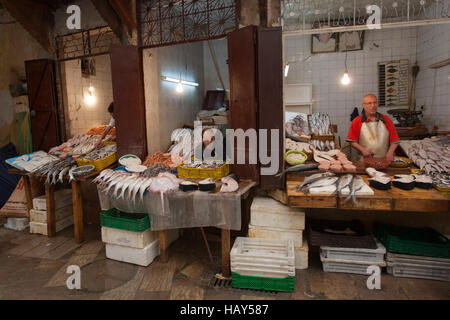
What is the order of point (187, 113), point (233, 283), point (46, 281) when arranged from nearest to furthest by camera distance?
point (233, 283), point (46, 281), point (187, 113)

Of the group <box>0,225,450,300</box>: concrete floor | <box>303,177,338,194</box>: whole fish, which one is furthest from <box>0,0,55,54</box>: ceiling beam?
<box>303,177,338,194</box>: whole fish

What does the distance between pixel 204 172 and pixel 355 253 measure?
2.31m

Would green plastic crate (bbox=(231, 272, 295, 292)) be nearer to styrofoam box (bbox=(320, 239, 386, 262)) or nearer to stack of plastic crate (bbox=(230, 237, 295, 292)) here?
stack of plastic crate (bbox=(230, 237, 295, 292))

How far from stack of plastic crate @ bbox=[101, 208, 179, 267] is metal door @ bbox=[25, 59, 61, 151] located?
138 inches

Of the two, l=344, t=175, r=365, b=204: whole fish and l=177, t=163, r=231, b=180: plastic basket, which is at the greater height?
l=177, t=163, r=231, b=180: plastic basket

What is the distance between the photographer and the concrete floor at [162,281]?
354 centimetres

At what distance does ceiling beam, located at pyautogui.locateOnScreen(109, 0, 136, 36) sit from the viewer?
17.2 feet

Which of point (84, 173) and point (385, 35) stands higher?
point (385, 35)

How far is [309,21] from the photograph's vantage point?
8.80 metres

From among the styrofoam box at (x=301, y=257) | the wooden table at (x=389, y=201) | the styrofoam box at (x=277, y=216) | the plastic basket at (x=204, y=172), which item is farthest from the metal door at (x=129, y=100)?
the styrofoam box at (x=301, y=257)

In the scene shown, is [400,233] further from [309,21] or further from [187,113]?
[309,21]

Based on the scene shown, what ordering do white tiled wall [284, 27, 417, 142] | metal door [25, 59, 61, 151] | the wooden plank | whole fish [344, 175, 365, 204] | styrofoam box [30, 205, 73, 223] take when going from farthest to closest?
white tiled wall [284, 27, 417, 142], metal door [25, 59, 61, 151], styrofoam box [30, 205, 73, 223], the wooden plank, whole fish [344, 175, 365, 204]

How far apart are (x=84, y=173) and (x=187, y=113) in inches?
152

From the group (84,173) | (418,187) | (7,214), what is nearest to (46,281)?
(84,173)
